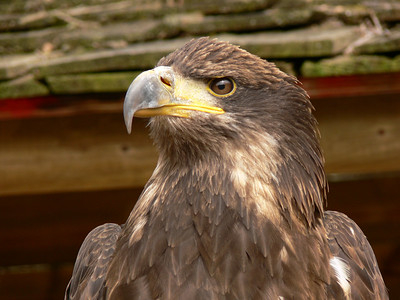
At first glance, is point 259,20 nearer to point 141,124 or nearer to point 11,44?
point 141,124

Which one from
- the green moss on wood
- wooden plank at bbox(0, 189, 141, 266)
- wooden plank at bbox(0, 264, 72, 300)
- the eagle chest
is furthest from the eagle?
wooden plank at bbox(0, 264, 72, 300)

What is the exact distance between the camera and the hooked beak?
99.4 inches

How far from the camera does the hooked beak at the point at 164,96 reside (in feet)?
8.29

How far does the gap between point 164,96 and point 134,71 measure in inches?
61.3

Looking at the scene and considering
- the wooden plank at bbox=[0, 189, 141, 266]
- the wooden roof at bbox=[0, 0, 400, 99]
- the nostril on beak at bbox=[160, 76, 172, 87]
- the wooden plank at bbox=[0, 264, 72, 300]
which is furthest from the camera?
the wooden plank at bbox=[0, 264, 72, 300]

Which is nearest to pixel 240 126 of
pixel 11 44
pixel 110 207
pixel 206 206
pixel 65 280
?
pixel 206 206

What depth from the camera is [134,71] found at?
4.12 meters

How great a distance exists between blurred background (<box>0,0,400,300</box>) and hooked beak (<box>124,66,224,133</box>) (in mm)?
1450

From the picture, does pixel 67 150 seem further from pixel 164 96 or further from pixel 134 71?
pixel 164 96

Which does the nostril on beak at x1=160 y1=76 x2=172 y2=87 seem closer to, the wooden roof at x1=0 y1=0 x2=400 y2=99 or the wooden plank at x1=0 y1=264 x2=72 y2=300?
the wooden roof at x1=0 y1=0 x2=400 y2=99

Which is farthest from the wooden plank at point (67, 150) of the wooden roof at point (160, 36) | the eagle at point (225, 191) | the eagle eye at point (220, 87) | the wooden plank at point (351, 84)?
the eagle eye at point (220, 87)

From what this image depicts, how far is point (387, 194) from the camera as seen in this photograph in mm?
6191

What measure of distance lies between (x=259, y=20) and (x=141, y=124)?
1015 millimetres

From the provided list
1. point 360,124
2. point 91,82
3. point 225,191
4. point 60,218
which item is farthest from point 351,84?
point 60,218
